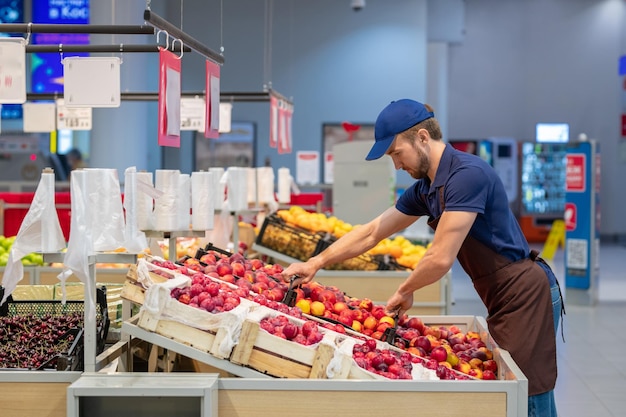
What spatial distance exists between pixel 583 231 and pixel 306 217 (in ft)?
15.3

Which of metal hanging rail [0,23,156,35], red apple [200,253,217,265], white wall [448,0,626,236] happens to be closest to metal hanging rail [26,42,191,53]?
metal hanging rail [0,23,156,35]

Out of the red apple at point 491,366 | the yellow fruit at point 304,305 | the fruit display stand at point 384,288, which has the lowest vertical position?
the fruit display stand at point 384,288

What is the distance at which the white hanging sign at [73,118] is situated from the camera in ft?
35.3

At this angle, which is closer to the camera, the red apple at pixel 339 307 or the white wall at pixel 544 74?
the red apple at pixel 339 307

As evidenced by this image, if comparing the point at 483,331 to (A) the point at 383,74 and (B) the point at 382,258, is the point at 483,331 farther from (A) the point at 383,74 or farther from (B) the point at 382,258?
(A) the point at 383,74

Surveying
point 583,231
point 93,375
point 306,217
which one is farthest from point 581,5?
point 93,375

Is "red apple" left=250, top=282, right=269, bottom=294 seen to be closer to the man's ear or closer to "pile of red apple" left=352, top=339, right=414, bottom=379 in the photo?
"pile of red apple" left=352, top=339, right=414, bottom=379

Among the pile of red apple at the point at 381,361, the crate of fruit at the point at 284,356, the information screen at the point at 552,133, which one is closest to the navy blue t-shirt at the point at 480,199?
the pile of red apple at the point at 381,361

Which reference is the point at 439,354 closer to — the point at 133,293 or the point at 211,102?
the point at 133,293

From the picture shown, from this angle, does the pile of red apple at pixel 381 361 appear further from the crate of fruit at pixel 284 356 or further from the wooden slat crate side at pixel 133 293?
the wooden slat crate side at pixel 133 293

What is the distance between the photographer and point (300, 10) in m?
18.3

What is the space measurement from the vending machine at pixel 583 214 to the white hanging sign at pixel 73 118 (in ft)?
18.4

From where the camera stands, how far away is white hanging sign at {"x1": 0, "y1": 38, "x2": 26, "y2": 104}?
17.7 ft

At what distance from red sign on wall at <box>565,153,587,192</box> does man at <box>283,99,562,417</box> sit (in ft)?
24.8
